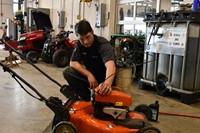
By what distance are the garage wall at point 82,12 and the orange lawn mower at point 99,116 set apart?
515 cm

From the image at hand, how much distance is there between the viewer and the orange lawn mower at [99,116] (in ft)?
7.07

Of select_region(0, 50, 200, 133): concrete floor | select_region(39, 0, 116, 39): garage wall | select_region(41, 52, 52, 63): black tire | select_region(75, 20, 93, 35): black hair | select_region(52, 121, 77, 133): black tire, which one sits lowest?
select_region(0, 50, 200, 133): concrete floor

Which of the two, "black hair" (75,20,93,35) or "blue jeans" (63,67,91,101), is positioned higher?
"black hair" (75,20,93,35)

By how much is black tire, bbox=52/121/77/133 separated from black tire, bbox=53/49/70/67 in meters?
4.97

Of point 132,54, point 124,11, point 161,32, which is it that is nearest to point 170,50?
point 161,32

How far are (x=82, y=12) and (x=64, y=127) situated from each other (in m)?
6.92

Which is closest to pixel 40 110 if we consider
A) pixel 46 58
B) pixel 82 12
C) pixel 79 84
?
pixel 79 84

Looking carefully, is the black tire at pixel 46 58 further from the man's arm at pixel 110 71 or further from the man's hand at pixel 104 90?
the man's hand at pixel 104 90

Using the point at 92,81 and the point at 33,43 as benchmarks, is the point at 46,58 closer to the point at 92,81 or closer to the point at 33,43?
the point at 33,43

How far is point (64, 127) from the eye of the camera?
7.14ft

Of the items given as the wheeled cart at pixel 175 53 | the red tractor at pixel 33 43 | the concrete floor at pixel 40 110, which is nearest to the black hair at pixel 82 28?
the concrete floor at pixel 40 110

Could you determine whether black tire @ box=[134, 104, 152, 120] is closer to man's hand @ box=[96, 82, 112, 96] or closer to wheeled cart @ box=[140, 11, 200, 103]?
man's hand @ box=[96, 82, 112, 96]

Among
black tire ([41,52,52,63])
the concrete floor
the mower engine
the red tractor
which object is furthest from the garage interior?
the red tractor

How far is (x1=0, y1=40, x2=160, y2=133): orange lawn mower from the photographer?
7.07 ft
